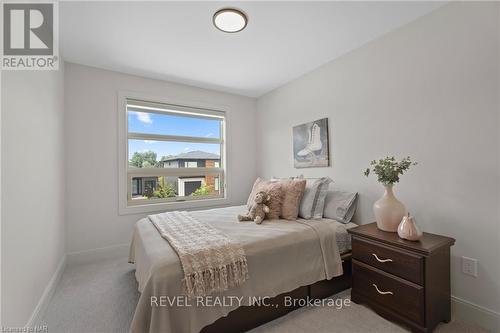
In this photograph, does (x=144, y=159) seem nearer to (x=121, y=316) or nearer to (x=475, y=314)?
(x=121, y=316)

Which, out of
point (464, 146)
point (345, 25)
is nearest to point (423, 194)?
point (464, 146)

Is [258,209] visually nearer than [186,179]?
Yes

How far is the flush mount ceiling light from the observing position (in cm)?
179

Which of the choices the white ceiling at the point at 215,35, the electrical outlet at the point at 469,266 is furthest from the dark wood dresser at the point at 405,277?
the white ceiling at the point at 215,35

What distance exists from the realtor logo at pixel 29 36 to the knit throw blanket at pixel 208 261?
→ 155 cm

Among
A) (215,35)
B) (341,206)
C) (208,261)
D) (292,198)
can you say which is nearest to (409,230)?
(341,206)

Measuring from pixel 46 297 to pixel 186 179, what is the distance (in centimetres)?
203

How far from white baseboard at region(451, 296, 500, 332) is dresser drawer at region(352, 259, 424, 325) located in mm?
553

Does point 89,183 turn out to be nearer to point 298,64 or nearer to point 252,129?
point 252,129

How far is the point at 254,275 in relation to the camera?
1.54 m

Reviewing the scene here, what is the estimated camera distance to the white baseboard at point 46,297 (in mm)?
1575

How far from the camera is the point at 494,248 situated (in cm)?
152

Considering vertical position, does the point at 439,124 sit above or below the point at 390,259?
above

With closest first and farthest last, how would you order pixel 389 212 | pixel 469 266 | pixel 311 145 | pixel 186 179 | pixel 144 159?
pixel 469 266
pixel 389 212
pixel 311 145
pixel 144 159
pixel 186 179
